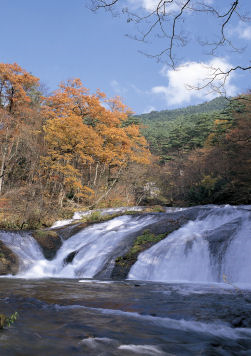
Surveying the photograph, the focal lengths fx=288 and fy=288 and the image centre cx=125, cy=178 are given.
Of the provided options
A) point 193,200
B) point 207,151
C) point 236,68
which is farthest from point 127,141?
point 236,68

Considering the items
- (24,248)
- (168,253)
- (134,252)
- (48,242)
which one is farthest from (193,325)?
(48,242)

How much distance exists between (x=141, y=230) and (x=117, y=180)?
50.9 ft

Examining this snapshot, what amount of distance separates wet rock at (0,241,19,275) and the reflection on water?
3.34 meters

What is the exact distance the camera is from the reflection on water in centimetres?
278

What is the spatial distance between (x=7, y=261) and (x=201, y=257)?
245 inches

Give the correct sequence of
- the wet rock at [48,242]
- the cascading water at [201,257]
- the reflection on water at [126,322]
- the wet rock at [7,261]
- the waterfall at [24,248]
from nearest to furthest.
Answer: the reflection on water at [126,322] < the cascading water at [201,257] < the wet rock at [7,261] < the waterfall at [24,248] < the wet rock at [48,242]

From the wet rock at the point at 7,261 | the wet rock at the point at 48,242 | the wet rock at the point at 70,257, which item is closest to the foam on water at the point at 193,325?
the wet rock at the point at 7,261

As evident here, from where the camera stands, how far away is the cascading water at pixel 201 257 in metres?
7.50

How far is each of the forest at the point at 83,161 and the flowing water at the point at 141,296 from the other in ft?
19.2

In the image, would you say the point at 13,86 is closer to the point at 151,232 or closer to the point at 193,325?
the point at 151,232

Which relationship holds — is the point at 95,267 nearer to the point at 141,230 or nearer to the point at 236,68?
the point at 141,230

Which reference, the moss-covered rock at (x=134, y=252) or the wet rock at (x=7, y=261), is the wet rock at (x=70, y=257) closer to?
the wet rock at (x=7, y=261)

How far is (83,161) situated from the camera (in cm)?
2208

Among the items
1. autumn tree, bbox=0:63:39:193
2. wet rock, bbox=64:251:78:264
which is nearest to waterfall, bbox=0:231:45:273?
wet rock, bbox=64:251:78:264
